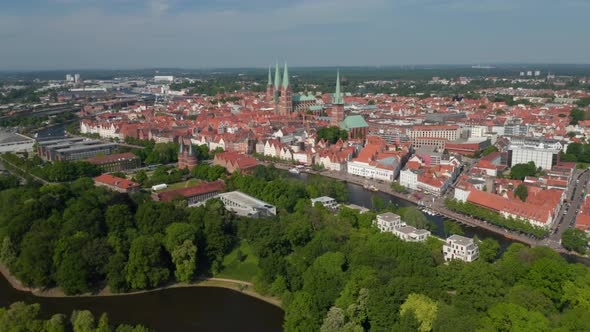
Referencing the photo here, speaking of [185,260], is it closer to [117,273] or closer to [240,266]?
[240,266]

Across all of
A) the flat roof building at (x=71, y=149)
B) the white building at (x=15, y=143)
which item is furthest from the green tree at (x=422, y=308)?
the white building at (x=15, y=143)

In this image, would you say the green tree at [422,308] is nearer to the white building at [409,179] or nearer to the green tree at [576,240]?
the green tree at [576,240]

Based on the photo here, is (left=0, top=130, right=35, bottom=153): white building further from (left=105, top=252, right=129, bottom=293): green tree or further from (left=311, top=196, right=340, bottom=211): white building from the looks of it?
(left=105, top=252, right=129, bottom=293): green tree

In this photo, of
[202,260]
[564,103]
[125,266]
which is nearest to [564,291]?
[202,260]

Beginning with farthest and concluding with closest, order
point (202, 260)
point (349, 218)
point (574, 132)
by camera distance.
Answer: point (574, 132) < point (349, 218) < point (202, 260)

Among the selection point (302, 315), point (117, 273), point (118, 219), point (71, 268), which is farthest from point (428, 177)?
point (71, 268)

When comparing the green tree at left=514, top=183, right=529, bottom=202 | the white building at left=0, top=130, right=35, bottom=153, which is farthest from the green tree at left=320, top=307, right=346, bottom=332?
the white building at left=0, top=130, right=35, bottom=153

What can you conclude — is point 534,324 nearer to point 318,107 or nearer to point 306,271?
point 306,271
